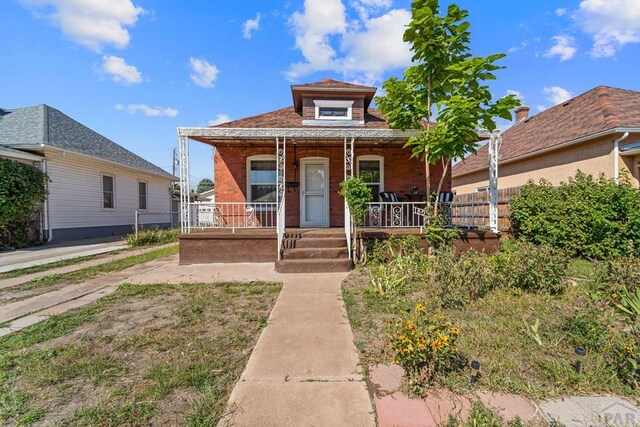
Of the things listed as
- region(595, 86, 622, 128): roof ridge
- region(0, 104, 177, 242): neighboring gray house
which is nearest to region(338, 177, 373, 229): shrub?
region(595, 86, 622, 128): roof ridge

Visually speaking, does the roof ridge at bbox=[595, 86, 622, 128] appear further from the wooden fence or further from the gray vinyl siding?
the gray vinyl siding

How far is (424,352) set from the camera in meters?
2.34

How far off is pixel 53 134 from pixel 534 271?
1662 cm

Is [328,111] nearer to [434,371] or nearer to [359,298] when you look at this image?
[359,298]

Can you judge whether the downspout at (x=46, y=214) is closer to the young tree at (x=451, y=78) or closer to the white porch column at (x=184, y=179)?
the white porch column at (x=184, y=179)

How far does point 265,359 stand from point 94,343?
77.1 inches

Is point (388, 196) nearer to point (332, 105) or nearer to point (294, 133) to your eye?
point (294, 133)

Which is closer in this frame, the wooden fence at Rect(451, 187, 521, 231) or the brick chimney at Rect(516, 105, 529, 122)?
the wooden fence at Rect(451, 187, 521, 231)

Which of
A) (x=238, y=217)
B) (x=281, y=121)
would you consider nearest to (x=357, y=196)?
(x=238, y=217)

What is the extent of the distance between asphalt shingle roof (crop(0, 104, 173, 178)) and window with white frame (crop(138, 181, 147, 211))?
1121 mm

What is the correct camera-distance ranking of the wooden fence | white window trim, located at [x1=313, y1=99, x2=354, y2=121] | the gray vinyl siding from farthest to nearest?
the gray vinyl siding, white window trim, located at [x1=313, y1=99, x2=354, y2=121], the wooden fence

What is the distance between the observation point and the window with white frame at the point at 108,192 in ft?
46.5

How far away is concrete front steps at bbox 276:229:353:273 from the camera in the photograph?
21.4ft

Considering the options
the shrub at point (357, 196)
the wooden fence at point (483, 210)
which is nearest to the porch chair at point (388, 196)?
the wooden fence at point (483, 210)
